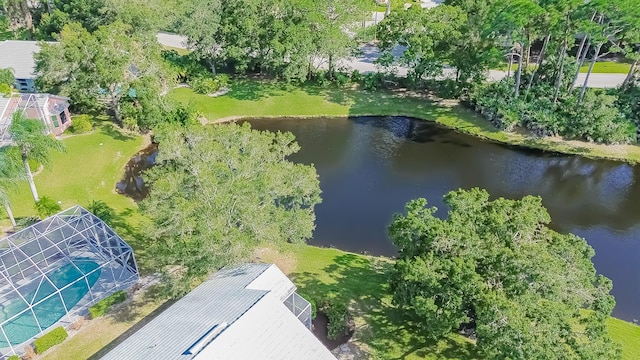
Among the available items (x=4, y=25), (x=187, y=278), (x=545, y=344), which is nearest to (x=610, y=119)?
(x=545, y=344)

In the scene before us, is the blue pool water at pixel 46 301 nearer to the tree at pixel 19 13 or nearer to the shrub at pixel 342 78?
the shrub at pixel 342 78

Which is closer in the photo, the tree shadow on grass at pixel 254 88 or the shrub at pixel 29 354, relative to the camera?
the shrub at pixel 29 354

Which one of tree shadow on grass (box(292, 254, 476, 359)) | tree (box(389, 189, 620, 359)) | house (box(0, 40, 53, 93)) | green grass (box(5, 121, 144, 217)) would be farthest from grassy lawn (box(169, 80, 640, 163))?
tree (box(389, 189, 620, 359))

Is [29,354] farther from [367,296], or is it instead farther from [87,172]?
[87,172]

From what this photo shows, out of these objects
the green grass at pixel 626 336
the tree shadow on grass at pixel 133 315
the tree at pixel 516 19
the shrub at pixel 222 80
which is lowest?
the tree shadow on grass at pixel 133 315

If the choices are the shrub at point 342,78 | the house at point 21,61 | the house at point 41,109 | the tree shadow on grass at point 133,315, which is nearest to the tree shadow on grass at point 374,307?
the tree shadow on grass at point 133,315

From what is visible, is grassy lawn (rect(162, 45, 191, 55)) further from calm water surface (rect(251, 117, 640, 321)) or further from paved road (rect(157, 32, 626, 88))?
calm water surface (rect(251, 117, 640, 321))

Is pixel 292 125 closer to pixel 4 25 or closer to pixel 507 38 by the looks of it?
pixel 507 38

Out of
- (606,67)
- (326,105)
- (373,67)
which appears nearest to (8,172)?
(326,105)
